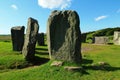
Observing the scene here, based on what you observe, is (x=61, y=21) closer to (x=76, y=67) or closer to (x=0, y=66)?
(x=76, y=67)

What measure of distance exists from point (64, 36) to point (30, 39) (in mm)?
5787

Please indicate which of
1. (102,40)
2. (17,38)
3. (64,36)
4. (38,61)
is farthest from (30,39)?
(102,40)

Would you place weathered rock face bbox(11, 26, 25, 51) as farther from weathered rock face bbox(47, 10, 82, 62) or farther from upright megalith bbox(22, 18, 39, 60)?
weathered rock face bbox(47, 10, 82, 62)

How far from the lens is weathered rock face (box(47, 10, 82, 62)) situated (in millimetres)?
17609

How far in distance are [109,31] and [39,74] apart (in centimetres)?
6421

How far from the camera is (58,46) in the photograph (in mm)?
18078

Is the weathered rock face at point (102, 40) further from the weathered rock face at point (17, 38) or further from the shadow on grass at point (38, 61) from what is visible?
the shadow on grass at point (38, 61)

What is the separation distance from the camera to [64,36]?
18.0m

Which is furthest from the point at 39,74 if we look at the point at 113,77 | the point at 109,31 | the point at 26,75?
the point at 109,31

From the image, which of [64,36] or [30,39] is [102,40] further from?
[64,36]

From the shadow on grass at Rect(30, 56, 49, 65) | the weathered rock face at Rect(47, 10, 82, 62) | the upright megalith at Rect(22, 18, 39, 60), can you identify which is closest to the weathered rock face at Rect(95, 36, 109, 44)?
the shadow on grass at Rect(30, 56, 49, 65)

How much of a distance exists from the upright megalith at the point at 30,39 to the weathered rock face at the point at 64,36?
4.89m

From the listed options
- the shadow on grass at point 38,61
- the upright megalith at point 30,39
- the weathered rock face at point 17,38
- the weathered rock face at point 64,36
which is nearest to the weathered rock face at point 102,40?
the weathered rock face at point 17,38

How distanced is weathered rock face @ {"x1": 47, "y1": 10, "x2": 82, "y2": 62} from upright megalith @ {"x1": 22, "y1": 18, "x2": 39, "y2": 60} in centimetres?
489
